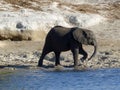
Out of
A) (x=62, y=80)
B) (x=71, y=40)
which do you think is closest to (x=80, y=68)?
(x=71, y=40)

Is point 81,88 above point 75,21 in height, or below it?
below

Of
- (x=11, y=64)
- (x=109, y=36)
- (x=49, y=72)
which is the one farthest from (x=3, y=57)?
(x=109, y=36)

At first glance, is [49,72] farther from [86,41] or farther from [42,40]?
[42,40]

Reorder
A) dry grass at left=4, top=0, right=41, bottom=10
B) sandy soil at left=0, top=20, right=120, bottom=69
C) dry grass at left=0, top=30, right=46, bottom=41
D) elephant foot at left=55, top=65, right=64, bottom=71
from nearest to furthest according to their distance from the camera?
elephant foot at left=55, top=65, right=64, bottom=71 → sandy soil at left=0, top=20, right=120, bottom=69 → dry grass at left=0, top=30, right=46, bottom=41 → dry grass at left=4, top=0, right=41, bottom=10

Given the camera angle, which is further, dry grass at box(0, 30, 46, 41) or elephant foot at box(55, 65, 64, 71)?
dry grass at box(0, 30, 46, 41)

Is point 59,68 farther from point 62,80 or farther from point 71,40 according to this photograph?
point 62,80

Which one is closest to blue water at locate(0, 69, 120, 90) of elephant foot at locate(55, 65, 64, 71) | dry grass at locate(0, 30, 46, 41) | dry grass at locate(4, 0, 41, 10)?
elephant foot at locate(55, 65, 64, 71)

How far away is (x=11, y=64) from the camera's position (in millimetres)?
26125

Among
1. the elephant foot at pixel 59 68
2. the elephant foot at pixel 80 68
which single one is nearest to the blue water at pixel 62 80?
the elephant foot at pixel 80 68

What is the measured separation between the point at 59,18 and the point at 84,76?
9.85 m

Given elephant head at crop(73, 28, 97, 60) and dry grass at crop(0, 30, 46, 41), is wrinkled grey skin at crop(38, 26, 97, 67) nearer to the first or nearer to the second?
elephant head at crop(73, 28, 97, 60)

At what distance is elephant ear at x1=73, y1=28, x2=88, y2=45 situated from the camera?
25319 millimetres

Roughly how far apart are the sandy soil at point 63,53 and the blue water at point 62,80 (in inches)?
47.3

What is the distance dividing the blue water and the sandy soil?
1201mm
